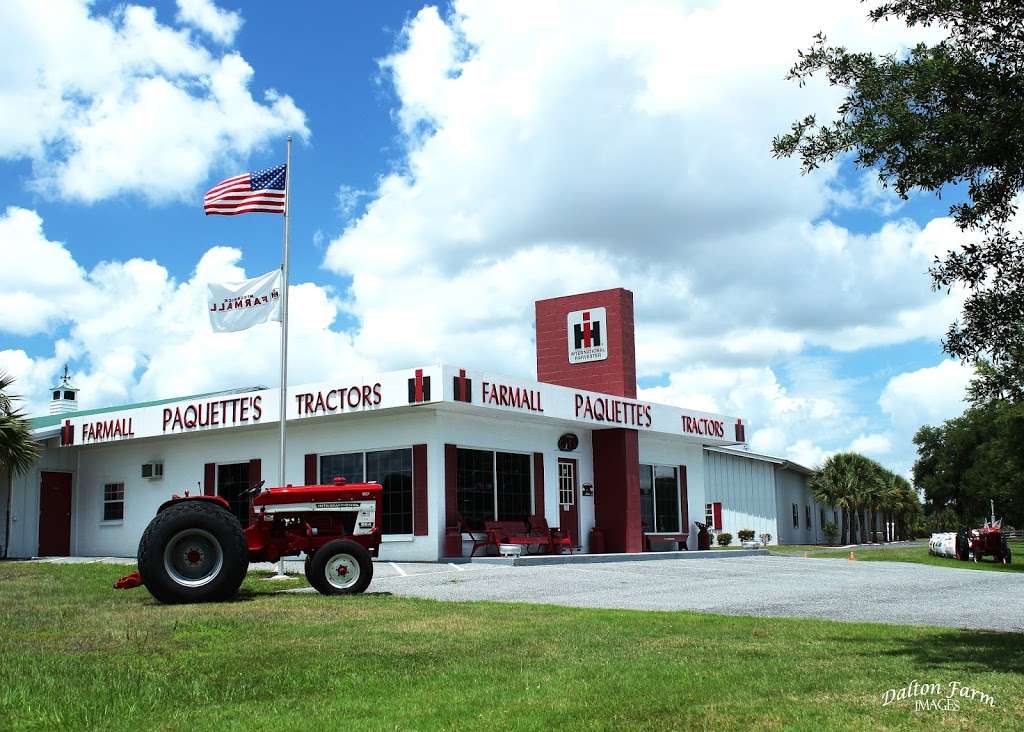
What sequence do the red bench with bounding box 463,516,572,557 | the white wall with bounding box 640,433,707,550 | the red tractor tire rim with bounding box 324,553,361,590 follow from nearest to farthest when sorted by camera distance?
the red tractor tire rim with bounding box 324,553,361,590
the red bench with bounding box 463,516,572,557
the white wall with bounding box 640,433,707,550

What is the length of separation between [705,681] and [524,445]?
16.9m

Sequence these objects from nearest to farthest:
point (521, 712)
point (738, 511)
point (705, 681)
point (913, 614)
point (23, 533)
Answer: point (521, 712)
point (705, 681)
point (913, 614)
point (23, 533)
point (738, 511)

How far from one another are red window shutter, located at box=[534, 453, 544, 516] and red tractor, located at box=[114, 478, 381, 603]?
31.7 feet

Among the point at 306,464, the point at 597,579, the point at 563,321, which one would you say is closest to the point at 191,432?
the point at 306,464

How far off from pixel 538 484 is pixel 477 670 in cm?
1663

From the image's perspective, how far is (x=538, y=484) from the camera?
23.4 m

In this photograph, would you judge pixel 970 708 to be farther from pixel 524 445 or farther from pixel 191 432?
pixel 191 432

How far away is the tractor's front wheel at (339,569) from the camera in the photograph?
12.7m

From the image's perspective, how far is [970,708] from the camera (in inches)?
219

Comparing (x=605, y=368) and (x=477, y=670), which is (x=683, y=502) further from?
(x=477, y=670)

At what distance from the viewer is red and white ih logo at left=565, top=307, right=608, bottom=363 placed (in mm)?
26375

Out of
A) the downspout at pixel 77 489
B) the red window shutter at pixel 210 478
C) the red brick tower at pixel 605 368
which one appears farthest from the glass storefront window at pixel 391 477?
the downspout at pixel 77 489

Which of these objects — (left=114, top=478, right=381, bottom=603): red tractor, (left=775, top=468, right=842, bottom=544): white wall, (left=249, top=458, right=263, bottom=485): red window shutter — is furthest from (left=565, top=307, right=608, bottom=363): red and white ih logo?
(left=775, top=468, right=842, bottom=544): white wall

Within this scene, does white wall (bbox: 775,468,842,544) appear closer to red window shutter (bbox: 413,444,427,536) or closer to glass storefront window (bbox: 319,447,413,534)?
glass storefront window (bbox: 319,447,413,534)
